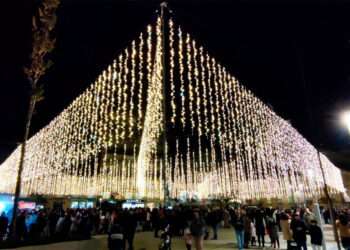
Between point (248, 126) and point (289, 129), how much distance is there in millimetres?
3117

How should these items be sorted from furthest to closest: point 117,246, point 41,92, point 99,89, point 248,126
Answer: point 248,126 < point 99,89 < point 41,92 < point 117,246

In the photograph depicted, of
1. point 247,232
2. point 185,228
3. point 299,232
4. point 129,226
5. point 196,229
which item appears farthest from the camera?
point 247,232

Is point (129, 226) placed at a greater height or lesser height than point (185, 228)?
greater

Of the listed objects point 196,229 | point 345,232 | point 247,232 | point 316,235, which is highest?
point 196,229

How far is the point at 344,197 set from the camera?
36781 millimetres

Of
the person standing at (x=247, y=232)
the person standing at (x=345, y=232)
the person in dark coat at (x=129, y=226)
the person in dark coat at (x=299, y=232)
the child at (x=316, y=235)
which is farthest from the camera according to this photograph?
the person standing at (x=247, y=232)

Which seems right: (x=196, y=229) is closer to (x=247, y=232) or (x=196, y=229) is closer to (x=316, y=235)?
(x=316, y=235)

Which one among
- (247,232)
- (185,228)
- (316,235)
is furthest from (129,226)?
(316,235)

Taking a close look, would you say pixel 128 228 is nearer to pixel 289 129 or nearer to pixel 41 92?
pixel 41 92

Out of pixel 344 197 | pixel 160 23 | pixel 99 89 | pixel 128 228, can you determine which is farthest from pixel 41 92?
pixel 344 197

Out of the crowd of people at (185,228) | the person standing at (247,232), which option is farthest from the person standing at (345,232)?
the person standing at (247,232)

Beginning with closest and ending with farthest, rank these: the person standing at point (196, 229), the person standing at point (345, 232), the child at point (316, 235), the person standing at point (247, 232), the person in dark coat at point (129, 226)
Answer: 1. the person standing at point (345, 232)
2. the child at point (316, 235)
3. the person standing at point (196, 229)
4. the person in dark coat at point (129, 226)
5. the person standing at point (247, 232)

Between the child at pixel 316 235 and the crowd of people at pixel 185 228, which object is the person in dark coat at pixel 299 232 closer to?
the crowd of people at pixel 185 228

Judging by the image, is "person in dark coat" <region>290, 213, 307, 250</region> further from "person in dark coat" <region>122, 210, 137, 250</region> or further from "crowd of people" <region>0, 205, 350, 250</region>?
"person in dark coat" <region>122, 210, 137, 250</region>
